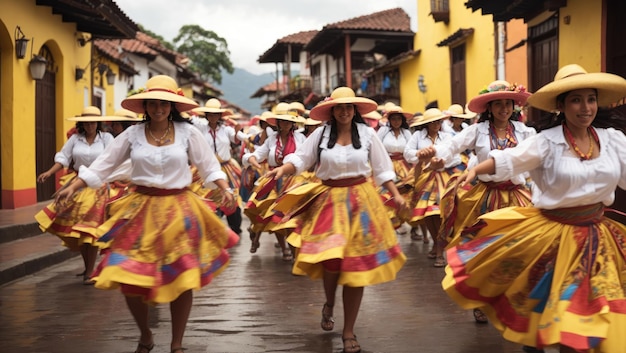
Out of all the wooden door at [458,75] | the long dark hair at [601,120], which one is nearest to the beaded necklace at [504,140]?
the long dark hair at [601,120]

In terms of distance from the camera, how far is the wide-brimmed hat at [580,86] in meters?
4.30

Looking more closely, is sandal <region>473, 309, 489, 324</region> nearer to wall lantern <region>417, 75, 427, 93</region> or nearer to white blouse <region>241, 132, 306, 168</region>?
white blouse <region>241, 132, 306, 168</region>

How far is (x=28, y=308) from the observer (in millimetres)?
7188

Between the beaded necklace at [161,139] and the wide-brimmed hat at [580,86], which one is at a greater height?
the wide-brimmed hat at [580,86]

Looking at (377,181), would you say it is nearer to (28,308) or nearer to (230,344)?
(230,344)

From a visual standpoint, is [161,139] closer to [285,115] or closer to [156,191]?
[156,191]

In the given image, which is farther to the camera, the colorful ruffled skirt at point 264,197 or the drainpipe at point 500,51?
the drainpipe at point 500,51

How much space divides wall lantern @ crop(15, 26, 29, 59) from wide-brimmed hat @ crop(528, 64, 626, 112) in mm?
11445

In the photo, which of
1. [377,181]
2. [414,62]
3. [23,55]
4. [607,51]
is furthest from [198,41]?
[377,181]

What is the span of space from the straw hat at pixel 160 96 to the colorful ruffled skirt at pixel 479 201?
2396 millimetres

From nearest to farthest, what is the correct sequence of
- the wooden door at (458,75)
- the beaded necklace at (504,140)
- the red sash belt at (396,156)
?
1. the beaded necklace at (504,140)
2. the red sash belt at (396,156)
3. the wooden door at (458,75)

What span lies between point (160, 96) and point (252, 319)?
231 centimetres

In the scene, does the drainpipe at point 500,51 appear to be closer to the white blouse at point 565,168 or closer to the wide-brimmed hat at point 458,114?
the wide-brimmed hat at point 458,114

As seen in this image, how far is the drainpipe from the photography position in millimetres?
19703
